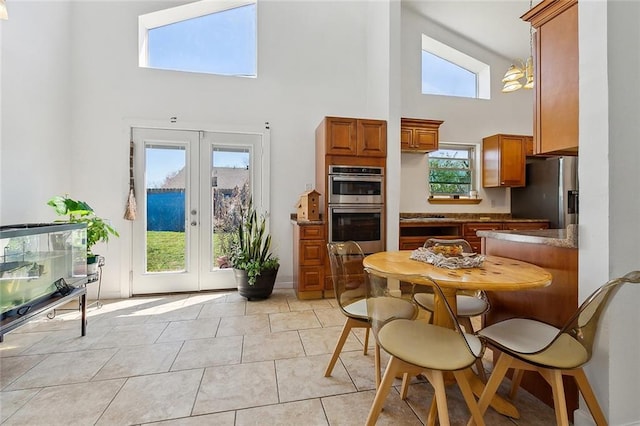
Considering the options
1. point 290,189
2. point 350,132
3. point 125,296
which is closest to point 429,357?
point 350,132

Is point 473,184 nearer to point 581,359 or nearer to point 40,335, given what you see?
point 581,359

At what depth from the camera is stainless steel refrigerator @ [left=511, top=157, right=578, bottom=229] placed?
3.89 metres

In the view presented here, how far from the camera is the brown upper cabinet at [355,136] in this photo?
3469mm

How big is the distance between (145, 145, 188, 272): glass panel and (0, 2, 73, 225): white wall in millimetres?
871

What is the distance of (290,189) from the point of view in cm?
402

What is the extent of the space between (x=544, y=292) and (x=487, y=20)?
4.40m

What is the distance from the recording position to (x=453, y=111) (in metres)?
4.69

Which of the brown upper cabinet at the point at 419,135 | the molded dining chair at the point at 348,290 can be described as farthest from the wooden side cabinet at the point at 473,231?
the molded dining chair at the point at 348,290

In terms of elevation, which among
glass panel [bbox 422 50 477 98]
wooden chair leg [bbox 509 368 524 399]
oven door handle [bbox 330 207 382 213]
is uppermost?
glass panel [bbox 422 50 477 98]

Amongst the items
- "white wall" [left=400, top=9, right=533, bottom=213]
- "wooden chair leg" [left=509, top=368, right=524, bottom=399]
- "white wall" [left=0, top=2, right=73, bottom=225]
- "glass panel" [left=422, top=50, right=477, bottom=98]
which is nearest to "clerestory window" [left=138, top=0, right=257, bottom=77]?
"white wall" [left=0, top=2, right=73, bottom=225]

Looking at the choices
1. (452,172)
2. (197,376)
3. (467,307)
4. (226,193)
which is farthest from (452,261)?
(452,172)

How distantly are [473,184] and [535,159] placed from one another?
0.94 meters

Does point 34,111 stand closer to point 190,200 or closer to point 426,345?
point 190,200

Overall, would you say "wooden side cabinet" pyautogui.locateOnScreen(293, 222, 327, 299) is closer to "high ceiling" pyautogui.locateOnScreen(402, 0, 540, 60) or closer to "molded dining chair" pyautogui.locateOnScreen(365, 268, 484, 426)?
"molded dining chair" pyautogui.locateOnScreen(365, 268, 484, 426)
